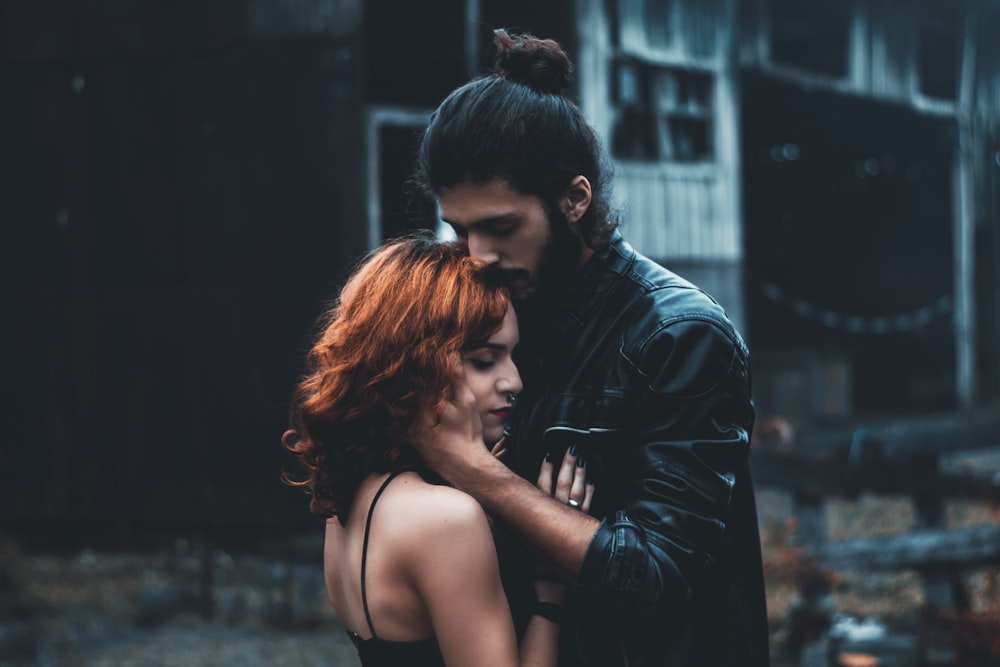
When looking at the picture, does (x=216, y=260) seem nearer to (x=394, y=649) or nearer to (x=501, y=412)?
(x=501, y=412)

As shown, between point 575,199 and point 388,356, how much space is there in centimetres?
58

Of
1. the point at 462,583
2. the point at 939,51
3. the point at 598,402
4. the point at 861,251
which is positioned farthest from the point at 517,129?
the point at 939,51

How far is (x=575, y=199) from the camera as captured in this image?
241cm

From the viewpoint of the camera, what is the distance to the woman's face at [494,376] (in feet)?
7.54

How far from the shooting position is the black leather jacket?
2.03 m

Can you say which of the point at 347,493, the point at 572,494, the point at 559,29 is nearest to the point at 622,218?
the point at 572,494

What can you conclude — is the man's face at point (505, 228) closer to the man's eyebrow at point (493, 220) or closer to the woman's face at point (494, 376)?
the man's eyebrow at point (493, 220)

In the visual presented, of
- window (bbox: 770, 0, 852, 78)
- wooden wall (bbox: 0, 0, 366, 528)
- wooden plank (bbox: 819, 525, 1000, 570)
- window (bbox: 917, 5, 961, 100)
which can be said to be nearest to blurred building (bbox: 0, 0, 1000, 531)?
wooden wall (bbox: 0, 0, 366, 528)

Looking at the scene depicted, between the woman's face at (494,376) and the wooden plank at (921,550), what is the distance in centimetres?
397

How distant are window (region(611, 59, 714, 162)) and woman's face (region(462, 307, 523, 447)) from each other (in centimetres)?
723

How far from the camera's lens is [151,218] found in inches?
326

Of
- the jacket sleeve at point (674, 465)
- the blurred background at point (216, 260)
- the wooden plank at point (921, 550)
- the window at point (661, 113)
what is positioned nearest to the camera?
the jacket sleeve at point (674, 465)

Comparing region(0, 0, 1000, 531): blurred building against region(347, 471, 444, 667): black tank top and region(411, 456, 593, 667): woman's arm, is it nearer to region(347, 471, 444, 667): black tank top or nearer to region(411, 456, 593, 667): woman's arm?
region(347, 471, 444, 667): black tank top

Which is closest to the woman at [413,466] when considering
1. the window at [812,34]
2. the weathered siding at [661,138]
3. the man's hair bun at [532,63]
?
the man's hair bun at [532,63]
